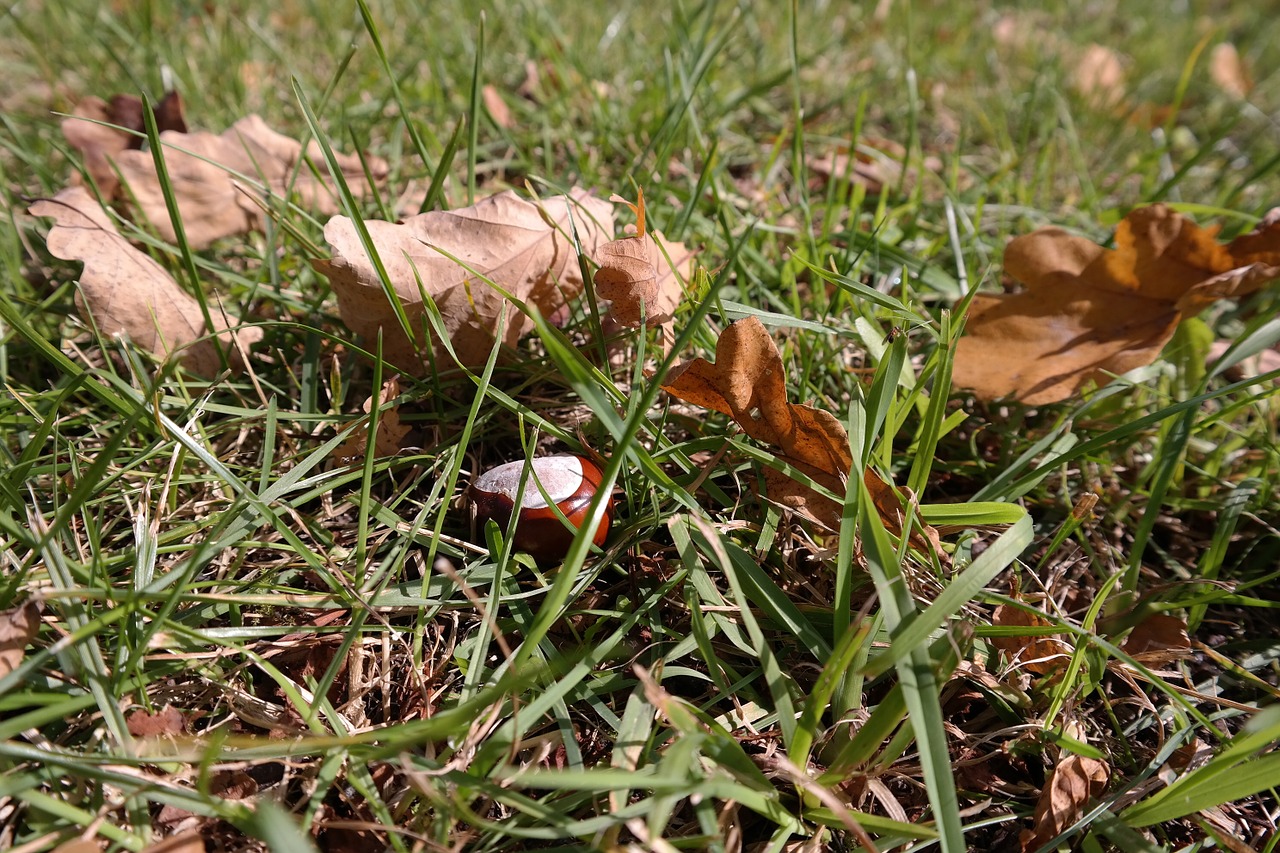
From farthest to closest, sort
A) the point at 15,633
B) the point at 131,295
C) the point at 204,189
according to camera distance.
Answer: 1. the point at 204,189
2. the point at 131,295
3. the point at 15,633

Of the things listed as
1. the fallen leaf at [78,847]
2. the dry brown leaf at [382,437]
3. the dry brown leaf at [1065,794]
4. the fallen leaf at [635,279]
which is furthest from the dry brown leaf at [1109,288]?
the fallen leaf at [78,847]

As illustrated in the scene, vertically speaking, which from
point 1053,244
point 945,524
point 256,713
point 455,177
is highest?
point 1053,244

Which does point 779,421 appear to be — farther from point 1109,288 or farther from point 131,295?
point 131,295

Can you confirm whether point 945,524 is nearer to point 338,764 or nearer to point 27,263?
point 338,764

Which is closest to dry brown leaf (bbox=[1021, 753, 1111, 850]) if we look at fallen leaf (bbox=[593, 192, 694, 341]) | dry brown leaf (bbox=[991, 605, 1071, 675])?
dry brown leaf (bbox=[991, 605, 1071, 675])

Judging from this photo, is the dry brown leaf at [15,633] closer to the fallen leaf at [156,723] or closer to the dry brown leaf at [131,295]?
the fallen leaf at [156,723]

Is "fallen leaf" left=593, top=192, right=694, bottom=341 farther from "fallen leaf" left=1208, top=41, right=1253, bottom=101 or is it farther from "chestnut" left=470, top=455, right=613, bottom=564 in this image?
"fallen leaf" left=1208, top=41, right=1253, bottom=101

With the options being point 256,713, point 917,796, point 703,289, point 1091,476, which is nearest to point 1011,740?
point 917,796

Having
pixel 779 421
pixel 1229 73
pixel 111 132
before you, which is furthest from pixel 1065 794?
pixel 1229 73
